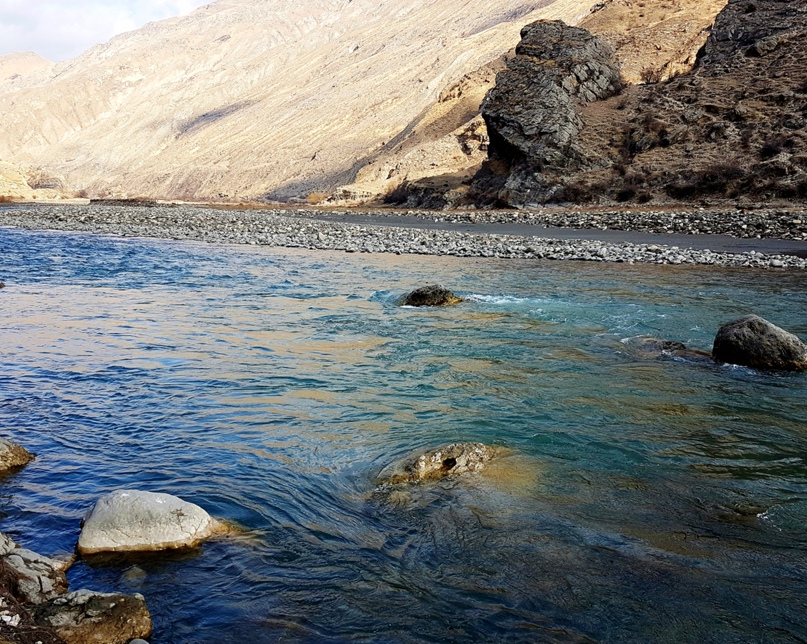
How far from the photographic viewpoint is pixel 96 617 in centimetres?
352

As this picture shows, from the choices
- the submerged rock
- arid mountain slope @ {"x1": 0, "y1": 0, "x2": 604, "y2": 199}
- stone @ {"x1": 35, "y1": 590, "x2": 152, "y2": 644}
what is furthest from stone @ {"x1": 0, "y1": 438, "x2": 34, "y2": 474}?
arid mountain slope @ {"x1": 0, "y1": 0, "x2": 604, "y2": 199}

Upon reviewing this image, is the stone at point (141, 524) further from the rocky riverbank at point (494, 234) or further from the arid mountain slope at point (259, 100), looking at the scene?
the arid mountain slope at point (259, 100)

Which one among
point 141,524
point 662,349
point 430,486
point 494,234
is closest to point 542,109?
point 494,234

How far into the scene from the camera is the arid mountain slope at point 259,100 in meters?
108

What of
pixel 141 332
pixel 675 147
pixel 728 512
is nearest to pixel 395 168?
pixel 675 147

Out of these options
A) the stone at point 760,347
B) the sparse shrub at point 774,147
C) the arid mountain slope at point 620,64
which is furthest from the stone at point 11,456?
the arid mountain slope at point 620,64

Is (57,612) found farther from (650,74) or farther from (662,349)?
(650,74)

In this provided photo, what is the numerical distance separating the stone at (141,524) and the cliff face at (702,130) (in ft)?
123

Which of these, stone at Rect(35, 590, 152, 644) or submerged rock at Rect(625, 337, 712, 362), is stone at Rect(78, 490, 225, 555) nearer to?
stone at Rect(35, 590, 152, 644)

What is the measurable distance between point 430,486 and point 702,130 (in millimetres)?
44992

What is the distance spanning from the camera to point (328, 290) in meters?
16.4

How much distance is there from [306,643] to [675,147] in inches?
1839

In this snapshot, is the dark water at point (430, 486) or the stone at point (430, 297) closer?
the dark water at point (430, 486)

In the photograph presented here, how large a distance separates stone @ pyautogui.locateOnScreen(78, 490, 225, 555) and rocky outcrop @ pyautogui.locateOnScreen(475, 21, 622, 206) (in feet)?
149
